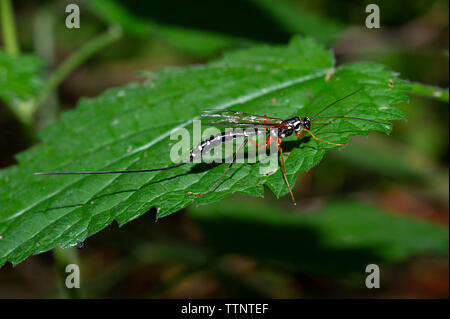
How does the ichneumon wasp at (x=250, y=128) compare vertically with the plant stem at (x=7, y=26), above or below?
below

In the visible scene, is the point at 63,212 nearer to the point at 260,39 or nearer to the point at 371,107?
the point at 371,107

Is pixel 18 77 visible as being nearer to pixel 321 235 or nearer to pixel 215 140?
pixel 215 140

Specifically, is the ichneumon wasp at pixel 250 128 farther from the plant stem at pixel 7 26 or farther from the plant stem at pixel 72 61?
the plant stem at pixel 7 26

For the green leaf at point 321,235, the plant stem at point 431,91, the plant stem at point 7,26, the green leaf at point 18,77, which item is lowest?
the green leaf at point 321,235

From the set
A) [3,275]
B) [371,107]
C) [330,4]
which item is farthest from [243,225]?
[330,4]

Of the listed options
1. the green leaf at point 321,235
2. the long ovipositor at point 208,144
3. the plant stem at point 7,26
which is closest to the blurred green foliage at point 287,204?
the green leaf at point 321,235

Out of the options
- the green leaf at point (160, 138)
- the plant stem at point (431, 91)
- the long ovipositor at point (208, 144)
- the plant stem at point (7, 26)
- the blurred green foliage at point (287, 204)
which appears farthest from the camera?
the blurred green foliage at point (287, 204)

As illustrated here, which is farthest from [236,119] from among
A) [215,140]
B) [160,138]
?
[160,138]
